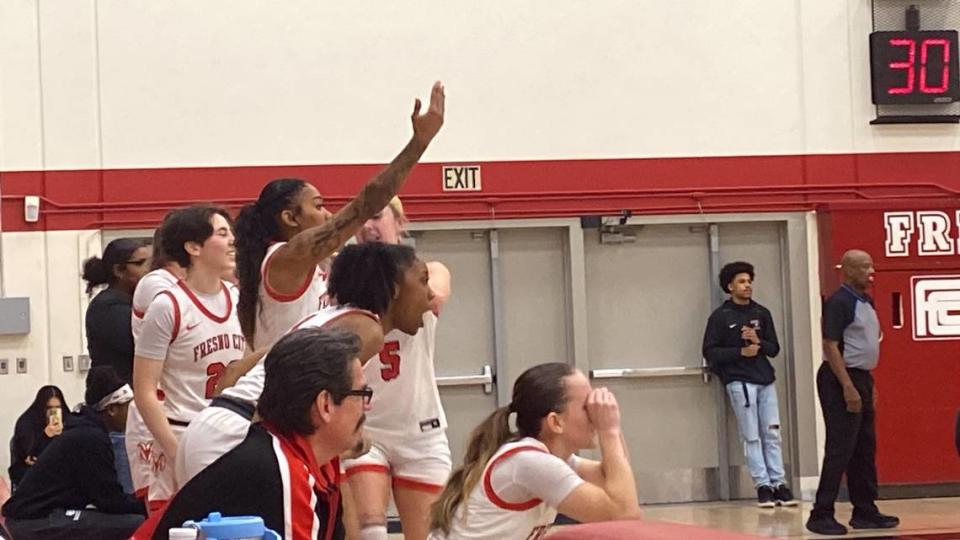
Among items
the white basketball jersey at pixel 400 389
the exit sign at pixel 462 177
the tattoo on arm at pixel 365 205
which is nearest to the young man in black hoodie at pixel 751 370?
the exit sign at pixel 462 177

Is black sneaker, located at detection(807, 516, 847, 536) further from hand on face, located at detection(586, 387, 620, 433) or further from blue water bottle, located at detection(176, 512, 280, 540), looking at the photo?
blue water bottle, located at detection(176, 512, 280, 540)

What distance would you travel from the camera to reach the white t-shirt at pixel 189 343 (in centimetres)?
535

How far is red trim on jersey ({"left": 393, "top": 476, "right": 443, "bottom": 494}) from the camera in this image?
18.1ft

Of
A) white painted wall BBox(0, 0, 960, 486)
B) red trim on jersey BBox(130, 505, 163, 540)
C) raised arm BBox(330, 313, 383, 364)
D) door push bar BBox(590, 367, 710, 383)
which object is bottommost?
door push bar BBox(590, 367, 710, 383)

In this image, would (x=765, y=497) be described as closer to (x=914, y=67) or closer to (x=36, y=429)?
(x=914, y=67)

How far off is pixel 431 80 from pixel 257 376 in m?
8.29

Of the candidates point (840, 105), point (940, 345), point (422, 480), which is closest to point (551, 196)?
point (840, 105)

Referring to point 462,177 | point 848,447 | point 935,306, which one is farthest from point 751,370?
point 462,177

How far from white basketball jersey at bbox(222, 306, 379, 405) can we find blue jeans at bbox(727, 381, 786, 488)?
803 cm

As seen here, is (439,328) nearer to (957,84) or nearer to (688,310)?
(688,310)

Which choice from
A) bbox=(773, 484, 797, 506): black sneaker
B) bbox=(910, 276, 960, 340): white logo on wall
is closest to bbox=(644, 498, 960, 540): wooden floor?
bbox=(773, 484, 797, 506): black sneaker

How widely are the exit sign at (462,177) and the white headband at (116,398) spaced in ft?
18.2

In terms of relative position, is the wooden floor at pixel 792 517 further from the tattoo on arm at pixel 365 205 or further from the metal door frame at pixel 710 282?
the tattoo on arm at pixel 365 205

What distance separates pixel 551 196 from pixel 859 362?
3055 millimetres
